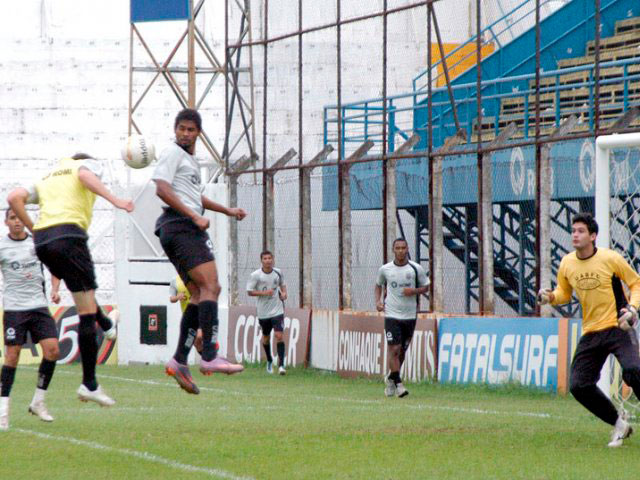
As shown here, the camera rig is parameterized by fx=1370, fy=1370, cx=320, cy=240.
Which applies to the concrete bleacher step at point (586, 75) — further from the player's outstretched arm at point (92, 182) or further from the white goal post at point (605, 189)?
the player's outstretched arm at point (92, 182)

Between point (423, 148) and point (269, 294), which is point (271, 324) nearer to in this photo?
point (269, 294)

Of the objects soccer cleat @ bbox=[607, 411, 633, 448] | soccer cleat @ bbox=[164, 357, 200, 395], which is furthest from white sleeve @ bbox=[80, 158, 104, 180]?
soccer cleat @ bbox=[607, 411, 633, 448]

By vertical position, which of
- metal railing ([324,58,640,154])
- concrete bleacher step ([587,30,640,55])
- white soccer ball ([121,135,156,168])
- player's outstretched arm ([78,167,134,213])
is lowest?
player's outstretched arm ([78,167,134,213])

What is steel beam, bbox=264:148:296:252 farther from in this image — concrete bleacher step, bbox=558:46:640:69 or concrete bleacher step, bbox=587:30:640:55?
concrete bleacher step, bbox=587:30:640:55

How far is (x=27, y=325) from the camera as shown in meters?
12.8

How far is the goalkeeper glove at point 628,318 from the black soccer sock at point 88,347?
13.8 feet

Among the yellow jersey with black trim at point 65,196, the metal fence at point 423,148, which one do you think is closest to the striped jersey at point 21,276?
the yellow jersey with black trim at point 65,196

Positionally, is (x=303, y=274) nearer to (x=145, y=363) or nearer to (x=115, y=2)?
(x=145, y=363)

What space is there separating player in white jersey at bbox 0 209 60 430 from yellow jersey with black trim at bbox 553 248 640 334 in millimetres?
4691

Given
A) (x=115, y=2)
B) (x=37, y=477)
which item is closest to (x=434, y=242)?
(x=37, y=477)

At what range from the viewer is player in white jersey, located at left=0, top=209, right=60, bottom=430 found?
12453 mm

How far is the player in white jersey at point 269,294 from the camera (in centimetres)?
2350

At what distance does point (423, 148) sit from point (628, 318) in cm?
1423

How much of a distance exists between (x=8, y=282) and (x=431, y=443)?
449 centimetres
